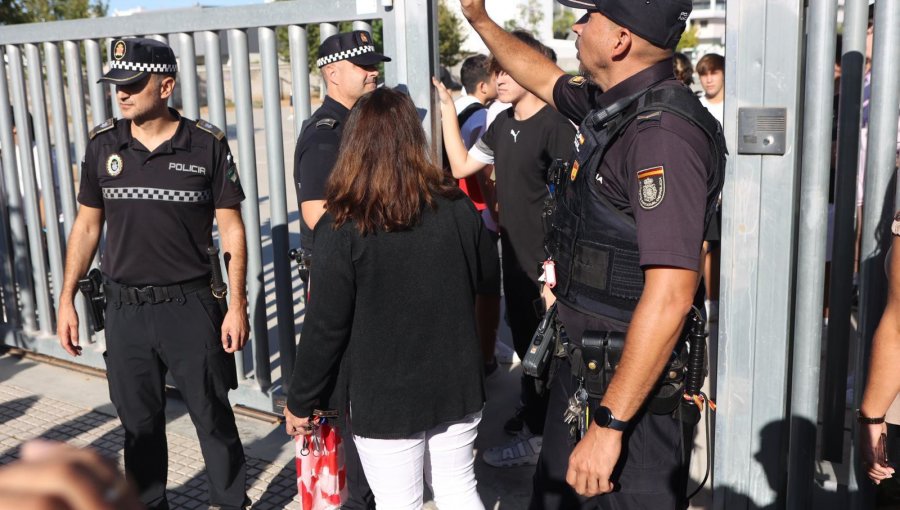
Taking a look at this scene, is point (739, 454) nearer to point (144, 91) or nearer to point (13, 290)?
point (144, 91)

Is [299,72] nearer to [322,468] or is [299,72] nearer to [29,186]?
[322,468]

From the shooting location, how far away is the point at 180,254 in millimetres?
3502

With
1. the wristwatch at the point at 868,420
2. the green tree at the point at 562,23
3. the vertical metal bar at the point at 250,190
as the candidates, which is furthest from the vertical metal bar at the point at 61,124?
the green tree at the point at 562,23

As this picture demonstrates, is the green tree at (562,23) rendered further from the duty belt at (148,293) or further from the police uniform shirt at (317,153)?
the duty belt at (148,293)

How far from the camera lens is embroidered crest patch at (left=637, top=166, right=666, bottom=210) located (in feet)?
7.07

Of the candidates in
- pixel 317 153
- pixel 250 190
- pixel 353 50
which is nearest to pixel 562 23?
pixel 250 190

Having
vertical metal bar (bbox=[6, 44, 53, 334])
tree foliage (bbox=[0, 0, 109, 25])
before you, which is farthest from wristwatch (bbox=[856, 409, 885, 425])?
tree foliage (bbox=[0, 0, 109, 25])

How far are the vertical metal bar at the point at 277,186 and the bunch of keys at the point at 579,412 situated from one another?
215 centimetres

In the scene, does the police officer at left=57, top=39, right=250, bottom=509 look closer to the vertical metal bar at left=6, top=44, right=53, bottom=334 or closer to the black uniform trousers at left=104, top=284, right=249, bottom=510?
the black uniform trousers at left=104, top=284, right=249, bottom=510

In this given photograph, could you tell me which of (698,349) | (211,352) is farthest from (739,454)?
(211,352)

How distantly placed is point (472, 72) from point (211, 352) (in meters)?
3.12

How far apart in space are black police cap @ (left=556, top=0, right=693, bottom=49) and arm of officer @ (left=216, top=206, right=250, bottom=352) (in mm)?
1891

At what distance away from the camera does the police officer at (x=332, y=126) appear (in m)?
3.46

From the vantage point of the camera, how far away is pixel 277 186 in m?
4.26
